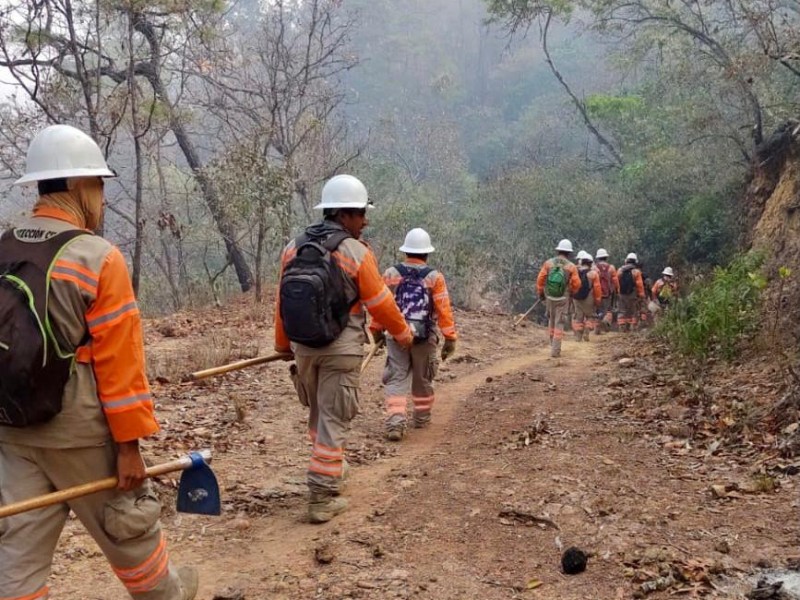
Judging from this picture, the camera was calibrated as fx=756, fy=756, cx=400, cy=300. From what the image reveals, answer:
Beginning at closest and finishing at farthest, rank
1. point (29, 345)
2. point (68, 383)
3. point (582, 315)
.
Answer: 1. point (29, 345)
2. point (68, 383)
3. point (582, 315)

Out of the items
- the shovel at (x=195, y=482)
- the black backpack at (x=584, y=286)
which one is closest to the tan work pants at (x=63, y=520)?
the shovel at (x=195, y=482)

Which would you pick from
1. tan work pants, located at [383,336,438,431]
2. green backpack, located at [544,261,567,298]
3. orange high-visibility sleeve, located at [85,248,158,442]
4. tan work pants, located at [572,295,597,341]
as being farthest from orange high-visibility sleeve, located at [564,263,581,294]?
orange high-visibility sleeve, located at [85,248,158,442]

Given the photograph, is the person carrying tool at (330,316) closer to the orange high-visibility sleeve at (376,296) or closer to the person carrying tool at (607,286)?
the orange high-visibility sleeve at (376,296)

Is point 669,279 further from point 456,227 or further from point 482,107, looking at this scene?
point 482,107

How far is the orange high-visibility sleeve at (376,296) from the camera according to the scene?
5.03m

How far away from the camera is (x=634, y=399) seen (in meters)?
8.09

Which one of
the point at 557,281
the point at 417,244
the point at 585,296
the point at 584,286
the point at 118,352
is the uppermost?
the point at 417,244

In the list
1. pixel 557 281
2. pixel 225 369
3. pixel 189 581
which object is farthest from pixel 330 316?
pixel 557 281

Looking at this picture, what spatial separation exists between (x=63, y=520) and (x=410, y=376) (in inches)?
197

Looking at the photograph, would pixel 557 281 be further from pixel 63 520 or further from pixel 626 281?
pixel 63 520

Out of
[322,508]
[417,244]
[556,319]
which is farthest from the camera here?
[556,319]

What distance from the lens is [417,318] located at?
25.3ft

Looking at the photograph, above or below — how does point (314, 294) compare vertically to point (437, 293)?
above

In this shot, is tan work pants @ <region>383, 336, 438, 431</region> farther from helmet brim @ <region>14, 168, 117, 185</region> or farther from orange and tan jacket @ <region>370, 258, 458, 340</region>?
helmet brim @ <region>14, 168, 117, 185</region>
